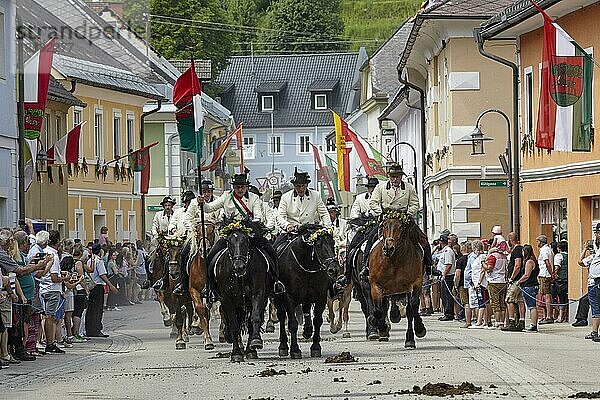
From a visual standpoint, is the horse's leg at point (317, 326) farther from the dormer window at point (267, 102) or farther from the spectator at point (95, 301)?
the dormer window at point (267, 102)

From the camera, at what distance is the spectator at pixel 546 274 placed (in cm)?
2761

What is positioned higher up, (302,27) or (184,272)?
(302,27)

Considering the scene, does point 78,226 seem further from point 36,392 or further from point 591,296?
point 36,392

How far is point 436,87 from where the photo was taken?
4456 centimetres

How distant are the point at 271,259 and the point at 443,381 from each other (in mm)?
5086

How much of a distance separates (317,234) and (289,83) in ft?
317

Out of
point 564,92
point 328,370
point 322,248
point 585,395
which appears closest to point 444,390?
point 585,395

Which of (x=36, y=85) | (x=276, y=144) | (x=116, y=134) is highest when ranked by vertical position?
(x=276, y=144)

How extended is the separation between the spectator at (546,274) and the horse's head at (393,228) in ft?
24.8

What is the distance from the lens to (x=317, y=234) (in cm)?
1978

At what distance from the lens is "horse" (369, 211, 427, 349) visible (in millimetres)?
20484

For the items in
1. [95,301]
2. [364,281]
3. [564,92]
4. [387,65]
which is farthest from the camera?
[387,65]

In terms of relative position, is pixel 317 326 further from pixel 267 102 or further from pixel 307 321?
pixel 267 102

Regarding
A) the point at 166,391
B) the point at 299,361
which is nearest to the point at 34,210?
the point at 299,361
